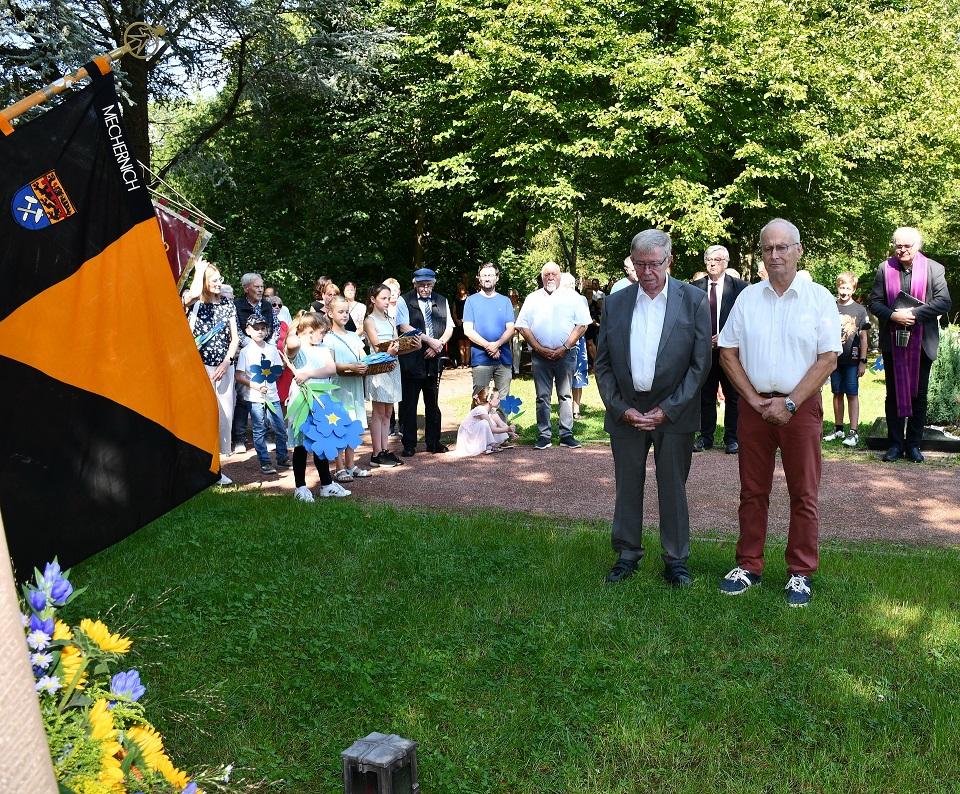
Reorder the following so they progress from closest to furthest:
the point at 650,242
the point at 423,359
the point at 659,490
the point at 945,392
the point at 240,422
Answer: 1. the point at 650,242
2. the point at 659,490
3. the point at 423,359
4. the point at 945,392
5. the point at 240,422

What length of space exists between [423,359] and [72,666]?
8.81m

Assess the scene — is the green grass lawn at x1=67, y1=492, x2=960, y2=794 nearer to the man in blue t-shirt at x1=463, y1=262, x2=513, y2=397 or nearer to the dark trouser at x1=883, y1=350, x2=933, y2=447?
the dark trouser at x1=883, y1=350, x2=933, y2=447

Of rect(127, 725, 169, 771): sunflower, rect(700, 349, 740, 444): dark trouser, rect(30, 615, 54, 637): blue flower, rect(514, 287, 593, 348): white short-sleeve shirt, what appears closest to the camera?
rect(127, 725, 169, 771): sunflower

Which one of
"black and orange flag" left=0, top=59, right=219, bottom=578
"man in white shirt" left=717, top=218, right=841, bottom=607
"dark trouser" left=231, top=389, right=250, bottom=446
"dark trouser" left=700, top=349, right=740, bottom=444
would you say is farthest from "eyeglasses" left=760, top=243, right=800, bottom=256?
"dark trouser" left=231, top=389, right=250, bottom=446

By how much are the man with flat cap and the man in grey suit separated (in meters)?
5.26

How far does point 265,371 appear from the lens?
35.7 feet

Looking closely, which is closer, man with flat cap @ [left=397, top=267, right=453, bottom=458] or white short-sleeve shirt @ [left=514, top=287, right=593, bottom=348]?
man with flat cap @ [left=397, top=267, right=453, bottom=458]

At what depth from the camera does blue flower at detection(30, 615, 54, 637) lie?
2807 millimetres

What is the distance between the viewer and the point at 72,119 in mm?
4871

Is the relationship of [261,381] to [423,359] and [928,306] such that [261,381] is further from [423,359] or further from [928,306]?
[928,306]

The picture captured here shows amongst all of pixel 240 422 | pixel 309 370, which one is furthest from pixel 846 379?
pixel 240 422

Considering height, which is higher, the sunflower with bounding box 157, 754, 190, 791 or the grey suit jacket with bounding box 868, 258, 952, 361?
the grey suit jacket with bounding box 868, 258, 952, 361

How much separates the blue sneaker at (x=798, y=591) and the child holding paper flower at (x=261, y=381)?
6.27 m

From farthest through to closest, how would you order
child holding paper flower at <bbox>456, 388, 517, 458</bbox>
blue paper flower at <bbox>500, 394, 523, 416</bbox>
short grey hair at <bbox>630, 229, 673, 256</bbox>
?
1. blue paper flower at <bbox>500, 394, 523, 416</bbox>
2. child holding paper flower at <bbox>456, 388, 517, 458</bbox>
3. short grey hair at <bbox>630, 229, 673, 256</bbox>
